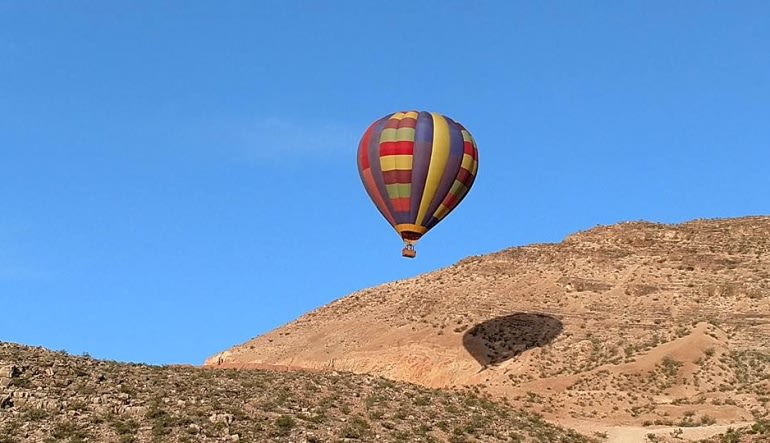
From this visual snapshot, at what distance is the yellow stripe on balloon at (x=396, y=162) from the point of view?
4603 cm

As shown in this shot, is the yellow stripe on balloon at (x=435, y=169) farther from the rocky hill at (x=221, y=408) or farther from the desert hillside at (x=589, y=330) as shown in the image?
the desert hillside at (x=589, y=330)

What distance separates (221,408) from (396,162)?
53.7ft

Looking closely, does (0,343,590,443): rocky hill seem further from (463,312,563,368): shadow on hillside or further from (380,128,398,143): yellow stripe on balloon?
(463,312,563,368): shadow on hillside

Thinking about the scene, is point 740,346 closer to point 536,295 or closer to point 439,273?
point 536,295

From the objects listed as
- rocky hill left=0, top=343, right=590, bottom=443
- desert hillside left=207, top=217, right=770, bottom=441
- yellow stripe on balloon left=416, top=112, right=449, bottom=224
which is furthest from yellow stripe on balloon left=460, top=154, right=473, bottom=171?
desert hillside left=207, top=217, right=770, bottom=441

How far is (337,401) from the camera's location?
127 ft

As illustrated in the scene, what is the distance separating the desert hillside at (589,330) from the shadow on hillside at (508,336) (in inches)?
4.7

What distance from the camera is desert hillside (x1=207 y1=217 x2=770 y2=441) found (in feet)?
160

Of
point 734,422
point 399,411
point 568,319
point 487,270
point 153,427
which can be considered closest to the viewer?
point 153,427

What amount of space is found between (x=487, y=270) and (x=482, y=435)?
33.5 m

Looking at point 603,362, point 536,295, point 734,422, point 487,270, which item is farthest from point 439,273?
point 734,422

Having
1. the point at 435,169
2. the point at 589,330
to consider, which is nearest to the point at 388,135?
the point at 435,169

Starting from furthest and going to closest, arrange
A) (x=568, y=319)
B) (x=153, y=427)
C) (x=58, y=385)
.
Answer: (x=568, y=319)
(x=58, y=385)
(x=153, y=427)

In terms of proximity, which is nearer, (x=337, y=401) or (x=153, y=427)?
(x=153, y=427)
